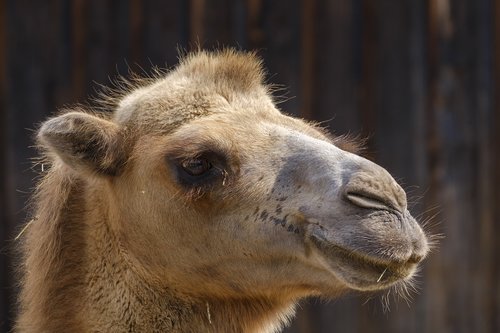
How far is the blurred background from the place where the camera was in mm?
8609

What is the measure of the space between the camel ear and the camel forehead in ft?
0.57

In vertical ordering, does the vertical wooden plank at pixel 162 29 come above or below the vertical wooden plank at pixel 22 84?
above

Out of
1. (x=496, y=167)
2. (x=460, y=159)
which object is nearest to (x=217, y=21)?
(x=460, y=159)

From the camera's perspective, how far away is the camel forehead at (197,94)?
507 centimetres

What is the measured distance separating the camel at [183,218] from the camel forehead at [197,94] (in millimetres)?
10

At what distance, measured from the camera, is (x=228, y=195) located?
187 inches

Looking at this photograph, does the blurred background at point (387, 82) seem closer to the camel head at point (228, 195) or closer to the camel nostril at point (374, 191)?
the camel head at point (228, 195)

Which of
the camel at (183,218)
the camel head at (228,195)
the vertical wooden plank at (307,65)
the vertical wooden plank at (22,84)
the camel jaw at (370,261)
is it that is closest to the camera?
the camel jaw at (370,261)

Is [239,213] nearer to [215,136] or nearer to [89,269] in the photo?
[215,136]

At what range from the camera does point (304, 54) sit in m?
8.70

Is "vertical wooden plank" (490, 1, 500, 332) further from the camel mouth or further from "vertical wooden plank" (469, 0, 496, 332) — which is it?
the camel mouth

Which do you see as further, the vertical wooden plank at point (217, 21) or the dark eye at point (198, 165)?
the vertical wooden plank at point (217, 21)

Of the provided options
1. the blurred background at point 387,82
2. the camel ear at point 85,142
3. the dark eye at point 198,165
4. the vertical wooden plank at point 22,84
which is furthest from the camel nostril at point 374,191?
the vertical wooden plank at point 22,84

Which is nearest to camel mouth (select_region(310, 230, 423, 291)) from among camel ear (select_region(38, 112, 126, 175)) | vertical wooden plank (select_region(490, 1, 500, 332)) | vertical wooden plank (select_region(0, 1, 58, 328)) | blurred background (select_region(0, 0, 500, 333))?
camel ear (select_region(38, 112, 126, 175))
